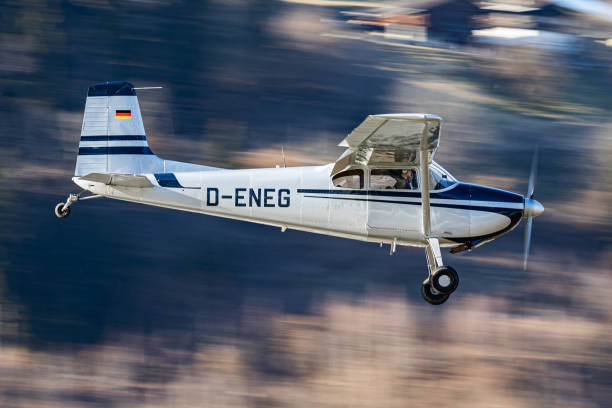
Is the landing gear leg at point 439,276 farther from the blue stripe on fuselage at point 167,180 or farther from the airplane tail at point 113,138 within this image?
the airplane tail at point 113,138

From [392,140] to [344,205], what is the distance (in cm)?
125

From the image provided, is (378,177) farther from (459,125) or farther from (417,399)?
(459,125)

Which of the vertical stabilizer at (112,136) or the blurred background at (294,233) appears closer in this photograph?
the vertical stabilizer at (112,136)

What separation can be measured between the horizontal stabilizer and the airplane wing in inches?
101

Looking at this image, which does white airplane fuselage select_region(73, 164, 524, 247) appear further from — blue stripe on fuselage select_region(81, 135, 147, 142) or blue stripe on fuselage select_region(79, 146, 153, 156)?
blue stripe on fuselage select_region(81, 135, 147, 142)

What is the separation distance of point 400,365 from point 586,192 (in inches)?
260

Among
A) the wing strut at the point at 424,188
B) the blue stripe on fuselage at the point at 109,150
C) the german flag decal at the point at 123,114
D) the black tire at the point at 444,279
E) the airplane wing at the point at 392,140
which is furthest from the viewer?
the german flag decal at the point at 123,114

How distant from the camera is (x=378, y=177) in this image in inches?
422

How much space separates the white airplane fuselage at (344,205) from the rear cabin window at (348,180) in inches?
2.3

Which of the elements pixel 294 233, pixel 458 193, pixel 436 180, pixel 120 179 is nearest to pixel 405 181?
pixel 436 180

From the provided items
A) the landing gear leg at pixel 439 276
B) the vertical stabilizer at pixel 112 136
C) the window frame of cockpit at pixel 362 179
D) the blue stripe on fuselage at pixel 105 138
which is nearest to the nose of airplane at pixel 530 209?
the landing gear leg at pixel 439 276

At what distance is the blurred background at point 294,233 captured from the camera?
732 inches

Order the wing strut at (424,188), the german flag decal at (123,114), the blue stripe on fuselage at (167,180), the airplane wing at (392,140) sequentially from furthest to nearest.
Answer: the german flag decal at (123,114) → the blue stripe on fuselage at (167,180) → the wing strut at (424,188) → the airplane wing at (392,140)

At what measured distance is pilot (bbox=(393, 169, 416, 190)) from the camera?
1070 cm
